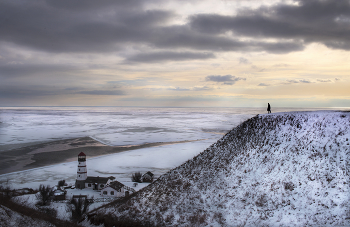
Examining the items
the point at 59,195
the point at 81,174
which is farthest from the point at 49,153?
the point at 59,195

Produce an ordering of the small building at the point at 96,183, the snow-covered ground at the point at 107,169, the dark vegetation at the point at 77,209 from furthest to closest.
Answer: the small building at the point at 96,183
the snow-covered ground at the point at 107,169
the dark vegetation at the point at 77,209

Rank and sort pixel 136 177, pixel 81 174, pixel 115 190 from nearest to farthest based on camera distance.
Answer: pixel 115 190 < pixel 81 174 < pixel 136 177

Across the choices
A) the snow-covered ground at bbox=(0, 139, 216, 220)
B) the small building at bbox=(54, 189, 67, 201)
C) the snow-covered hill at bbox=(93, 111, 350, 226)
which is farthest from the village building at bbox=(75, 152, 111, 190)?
the snow-covered hill at bbox=(93, 111, 350, 226)

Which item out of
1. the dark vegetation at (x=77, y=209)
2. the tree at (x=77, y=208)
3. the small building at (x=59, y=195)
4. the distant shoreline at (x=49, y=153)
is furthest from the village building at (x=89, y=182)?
the distant shoreline at (x=49, y=153)

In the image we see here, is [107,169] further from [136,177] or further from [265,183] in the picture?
[265,183]

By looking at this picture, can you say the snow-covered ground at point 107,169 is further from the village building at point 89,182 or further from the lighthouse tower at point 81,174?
the lighthouse tower at point 81,174

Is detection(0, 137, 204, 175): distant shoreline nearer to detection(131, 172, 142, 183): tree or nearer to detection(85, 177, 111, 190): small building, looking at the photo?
detection(85, 177, 111, 190): small building

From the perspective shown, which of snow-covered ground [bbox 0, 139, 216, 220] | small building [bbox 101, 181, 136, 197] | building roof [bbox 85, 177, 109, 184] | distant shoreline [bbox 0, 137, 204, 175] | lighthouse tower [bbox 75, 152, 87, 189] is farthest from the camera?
distant shoreline [bbox 0, 137, 204, 175]
